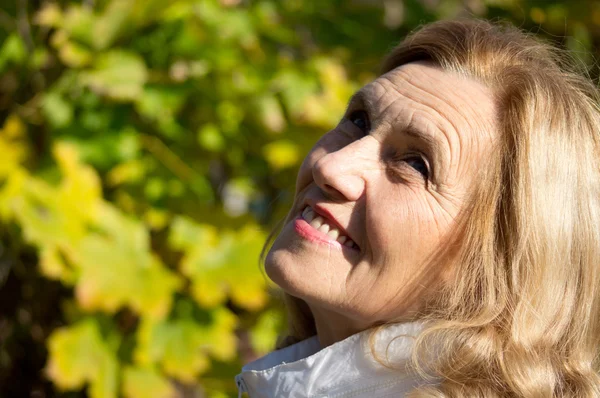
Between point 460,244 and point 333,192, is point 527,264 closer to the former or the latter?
point 460,244

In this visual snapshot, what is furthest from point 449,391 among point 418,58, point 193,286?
point 193,286

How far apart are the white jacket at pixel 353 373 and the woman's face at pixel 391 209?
0.17ft

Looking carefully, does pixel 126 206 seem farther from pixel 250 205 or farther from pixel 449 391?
pixel 449 391

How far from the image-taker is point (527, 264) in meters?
1.38

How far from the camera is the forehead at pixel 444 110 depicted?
144 centimetres

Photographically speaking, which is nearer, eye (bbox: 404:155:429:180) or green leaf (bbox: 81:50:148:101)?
eye (bbox: 404:155:429:180)

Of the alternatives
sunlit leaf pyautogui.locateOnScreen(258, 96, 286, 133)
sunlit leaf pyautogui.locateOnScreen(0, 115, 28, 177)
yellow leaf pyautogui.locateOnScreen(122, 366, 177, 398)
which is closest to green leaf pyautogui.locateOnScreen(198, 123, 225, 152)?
sunlit leaf pyautogui.locateOnScreen(258, 96, 286, 133)

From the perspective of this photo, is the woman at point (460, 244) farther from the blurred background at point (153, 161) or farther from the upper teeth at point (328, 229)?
the blurred background at point (153, 161)

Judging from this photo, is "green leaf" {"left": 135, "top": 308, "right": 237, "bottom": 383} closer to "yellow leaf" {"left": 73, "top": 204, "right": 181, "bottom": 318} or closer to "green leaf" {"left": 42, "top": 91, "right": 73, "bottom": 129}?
"yellow leaf" {"left": 73, "top": 204, "right": 181, "bottom": 318}

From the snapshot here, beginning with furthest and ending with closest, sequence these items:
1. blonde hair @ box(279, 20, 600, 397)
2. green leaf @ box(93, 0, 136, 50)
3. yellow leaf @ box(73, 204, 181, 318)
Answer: green leaf @ box(93, 0, 136, 50), yellow leaf @ box(73, 204, 181, 318), blonde hair @ box(279, 20, 600, 397)

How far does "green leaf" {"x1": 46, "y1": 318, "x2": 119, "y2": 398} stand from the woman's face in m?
1.64

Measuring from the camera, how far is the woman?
4.50 ft

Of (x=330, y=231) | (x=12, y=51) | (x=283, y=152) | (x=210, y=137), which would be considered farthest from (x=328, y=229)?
(x=12, y=51)

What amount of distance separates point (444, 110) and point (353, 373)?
523 millimetres
